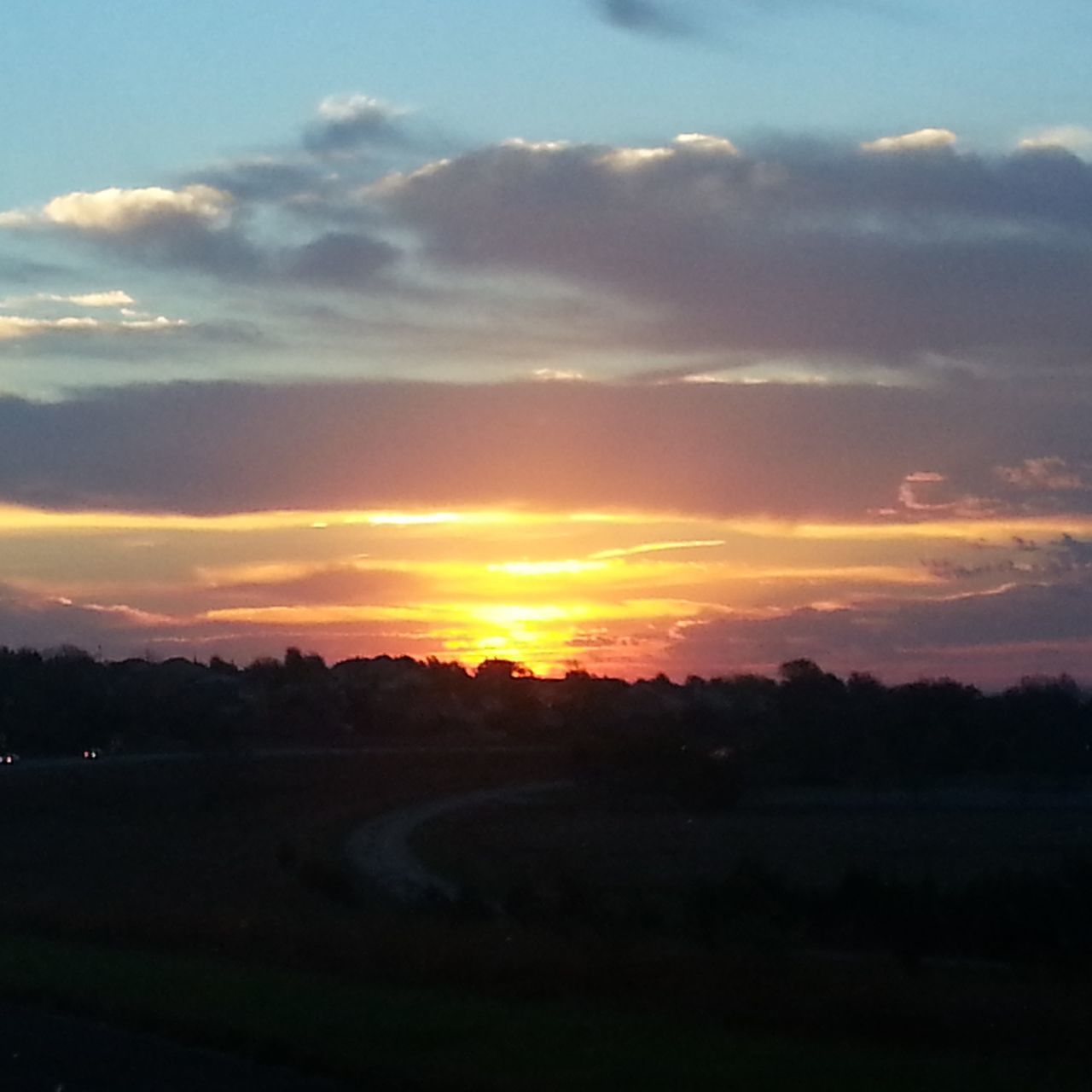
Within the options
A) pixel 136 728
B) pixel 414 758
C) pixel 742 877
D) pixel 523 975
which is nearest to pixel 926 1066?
pixel 523 975

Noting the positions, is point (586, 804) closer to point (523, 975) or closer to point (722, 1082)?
point (523, 975)

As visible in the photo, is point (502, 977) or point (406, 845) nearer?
point (502, 977)

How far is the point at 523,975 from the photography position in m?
24.8

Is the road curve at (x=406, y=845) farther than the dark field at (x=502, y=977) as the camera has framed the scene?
Yes

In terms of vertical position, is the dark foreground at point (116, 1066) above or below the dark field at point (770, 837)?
above

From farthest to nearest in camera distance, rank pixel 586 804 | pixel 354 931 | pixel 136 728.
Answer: pixel 136 728 → pixel 586 804 → pixel 354 931

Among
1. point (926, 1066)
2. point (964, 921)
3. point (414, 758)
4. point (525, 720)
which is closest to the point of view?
point (926, 1066)

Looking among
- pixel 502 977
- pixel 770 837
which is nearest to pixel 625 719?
pixel 770 837

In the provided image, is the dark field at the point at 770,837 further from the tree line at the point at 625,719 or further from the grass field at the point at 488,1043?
the grass field at the point at 488,1043

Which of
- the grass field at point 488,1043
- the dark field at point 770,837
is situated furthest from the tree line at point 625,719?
the grass field at point 488,1043

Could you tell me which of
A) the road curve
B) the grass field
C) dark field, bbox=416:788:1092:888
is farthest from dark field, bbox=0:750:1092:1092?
the road curve

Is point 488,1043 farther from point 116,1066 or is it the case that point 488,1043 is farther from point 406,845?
point 406,845

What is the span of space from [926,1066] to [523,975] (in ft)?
28.1

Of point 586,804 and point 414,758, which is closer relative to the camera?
point 586,804
